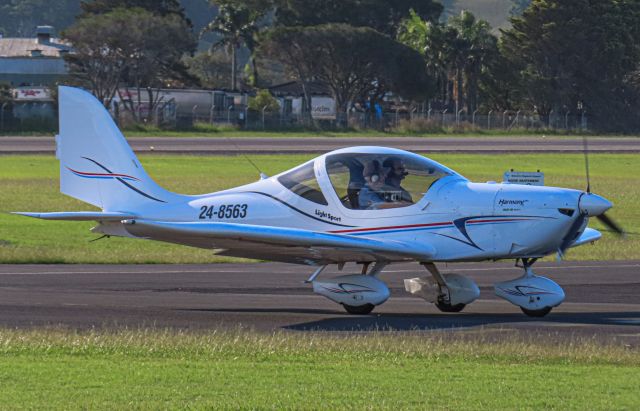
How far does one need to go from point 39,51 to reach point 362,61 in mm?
32912

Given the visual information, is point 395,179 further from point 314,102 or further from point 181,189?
point 314,102

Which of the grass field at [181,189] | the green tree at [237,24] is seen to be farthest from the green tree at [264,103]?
the grass field at [181,189]

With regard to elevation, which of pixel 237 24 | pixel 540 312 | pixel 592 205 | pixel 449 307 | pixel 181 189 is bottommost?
pixel 181 189

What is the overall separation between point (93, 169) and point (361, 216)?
12.7ft

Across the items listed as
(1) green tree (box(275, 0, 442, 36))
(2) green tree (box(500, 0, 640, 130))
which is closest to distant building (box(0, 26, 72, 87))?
(1) green tree (box(275, 0, 442, 36))

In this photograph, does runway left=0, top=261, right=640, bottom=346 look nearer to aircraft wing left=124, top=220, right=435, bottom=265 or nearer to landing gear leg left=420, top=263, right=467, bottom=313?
landing gear leg left=420, top=263, right=467, bottom=313

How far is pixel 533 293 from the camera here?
14703mm

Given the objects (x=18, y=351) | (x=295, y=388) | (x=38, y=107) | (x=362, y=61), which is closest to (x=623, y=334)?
(x=295, y=388)

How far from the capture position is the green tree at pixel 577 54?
301 ft

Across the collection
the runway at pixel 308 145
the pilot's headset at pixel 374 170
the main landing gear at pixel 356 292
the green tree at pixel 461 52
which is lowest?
the runway at pixel 308 145

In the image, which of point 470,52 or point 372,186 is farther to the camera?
point 470,52

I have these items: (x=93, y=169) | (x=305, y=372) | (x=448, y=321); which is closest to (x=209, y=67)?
(x=93, y=169)

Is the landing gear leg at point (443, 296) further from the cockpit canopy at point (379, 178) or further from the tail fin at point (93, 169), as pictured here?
the tail fin at point (93, 169)

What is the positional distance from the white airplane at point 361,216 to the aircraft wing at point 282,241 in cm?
2
